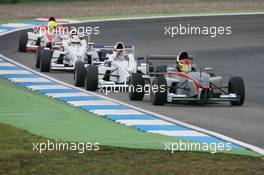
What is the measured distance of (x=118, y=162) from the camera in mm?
13766

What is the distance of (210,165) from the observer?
13.7 metres

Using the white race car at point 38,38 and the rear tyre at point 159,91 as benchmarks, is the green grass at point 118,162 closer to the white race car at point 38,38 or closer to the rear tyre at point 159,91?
the rear tyre at point 159,91

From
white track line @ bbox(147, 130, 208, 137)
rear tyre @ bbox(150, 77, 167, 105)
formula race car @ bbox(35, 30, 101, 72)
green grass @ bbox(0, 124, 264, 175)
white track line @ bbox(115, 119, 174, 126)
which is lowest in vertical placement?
green grass @ bbox(0, 124, 264, 175)

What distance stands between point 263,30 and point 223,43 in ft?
14.4

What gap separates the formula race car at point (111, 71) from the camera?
23.3 metres

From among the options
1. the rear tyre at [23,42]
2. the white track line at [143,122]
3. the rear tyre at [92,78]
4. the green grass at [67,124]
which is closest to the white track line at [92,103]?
the green grass at [67,124]

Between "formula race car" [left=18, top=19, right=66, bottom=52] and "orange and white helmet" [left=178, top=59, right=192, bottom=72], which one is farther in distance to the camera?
"formula race car" [left=18, top=19, right=66, bottom=52]

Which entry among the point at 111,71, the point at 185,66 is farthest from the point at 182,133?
the point at 111,71

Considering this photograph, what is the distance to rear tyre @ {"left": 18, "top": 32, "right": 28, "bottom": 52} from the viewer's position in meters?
33.0

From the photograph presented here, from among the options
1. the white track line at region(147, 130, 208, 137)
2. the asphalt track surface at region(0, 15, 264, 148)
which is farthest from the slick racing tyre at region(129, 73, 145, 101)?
the white track line at region(147, 130, 208, 137)

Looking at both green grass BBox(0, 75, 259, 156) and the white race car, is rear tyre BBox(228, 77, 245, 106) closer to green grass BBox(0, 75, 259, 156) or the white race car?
green grass BBox(0, 75, 259, 156)

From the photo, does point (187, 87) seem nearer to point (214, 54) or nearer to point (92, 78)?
point (92, 78)

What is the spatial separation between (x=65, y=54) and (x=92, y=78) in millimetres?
4997

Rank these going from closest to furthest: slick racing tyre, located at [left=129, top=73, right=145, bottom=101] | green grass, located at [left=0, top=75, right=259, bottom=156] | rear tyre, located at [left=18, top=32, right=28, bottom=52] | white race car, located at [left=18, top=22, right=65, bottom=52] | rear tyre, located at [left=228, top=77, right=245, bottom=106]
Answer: green grass, located at [left=0, top=75, right=259, bottom=156] < rear tyre, located at [left=228, top=77, right=245, bottom=106] < slick racing tyre, located at [left=129, top=73, right=145, bottom=101] < white race car, located at [left=18, top=22, right=65, bottom=52] < rear tyre, located at [left=18, top=32, right=28, bottom=52]
